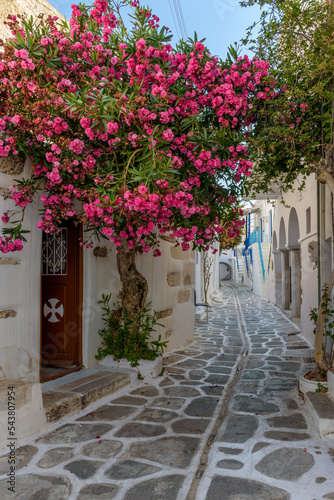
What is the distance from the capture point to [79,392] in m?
4.38

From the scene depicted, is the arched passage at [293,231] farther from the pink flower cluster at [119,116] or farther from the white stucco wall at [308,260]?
the pink flower cluster at [119,116]

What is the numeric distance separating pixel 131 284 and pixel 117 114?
2619 mm

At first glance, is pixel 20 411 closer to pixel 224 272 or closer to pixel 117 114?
pixel 117 114

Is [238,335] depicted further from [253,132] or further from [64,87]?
[64,87]

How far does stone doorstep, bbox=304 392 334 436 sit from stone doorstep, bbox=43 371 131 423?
2.23 m

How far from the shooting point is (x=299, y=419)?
4.04m

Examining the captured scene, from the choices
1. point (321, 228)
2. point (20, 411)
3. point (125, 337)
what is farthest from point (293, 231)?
point (20, 411)

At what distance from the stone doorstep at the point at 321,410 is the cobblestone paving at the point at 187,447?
3.3 inches

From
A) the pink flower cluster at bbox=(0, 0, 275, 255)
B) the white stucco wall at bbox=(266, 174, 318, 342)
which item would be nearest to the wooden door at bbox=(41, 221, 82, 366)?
the pink flower cluster at bbox=(0, 0, 275, 255)

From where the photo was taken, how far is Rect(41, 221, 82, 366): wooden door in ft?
18.2

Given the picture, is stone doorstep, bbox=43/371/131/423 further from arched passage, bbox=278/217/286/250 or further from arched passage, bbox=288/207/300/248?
arched passage, bbox=278/217/286/250

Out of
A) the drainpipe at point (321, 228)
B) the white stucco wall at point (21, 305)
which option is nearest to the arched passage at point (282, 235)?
the drainpipe at point (321, 228)

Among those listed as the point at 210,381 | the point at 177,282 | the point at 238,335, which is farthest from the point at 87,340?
the point at 238,335

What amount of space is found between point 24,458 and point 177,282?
503 centimetres
